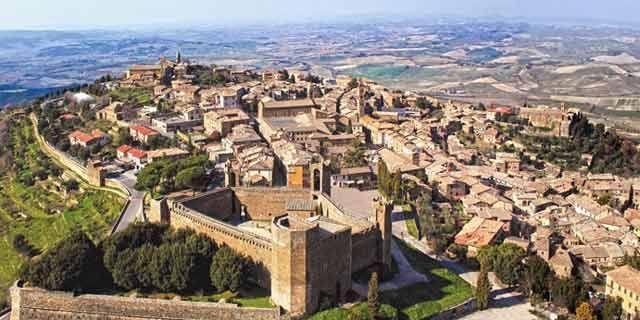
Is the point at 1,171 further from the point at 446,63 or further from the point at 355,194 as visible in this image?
the point at 446,63

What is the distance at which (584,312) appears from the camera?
61.0ft

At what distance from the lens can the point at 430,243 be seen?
81.4 feet

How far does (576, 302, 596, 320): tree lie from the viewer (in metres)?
18.5

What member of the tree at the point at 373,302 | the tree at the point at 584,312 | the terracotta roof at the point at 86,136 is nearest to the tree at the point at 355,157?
the terracotta roof at the point at 86,136

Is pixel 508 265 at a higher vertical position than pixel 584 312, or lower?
higher

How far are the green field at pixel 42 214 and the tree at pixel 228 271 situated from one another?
295 inches

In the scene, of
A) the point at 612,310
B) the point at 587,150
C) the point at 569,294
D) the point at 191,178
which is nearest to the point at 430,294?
the point at 569,294

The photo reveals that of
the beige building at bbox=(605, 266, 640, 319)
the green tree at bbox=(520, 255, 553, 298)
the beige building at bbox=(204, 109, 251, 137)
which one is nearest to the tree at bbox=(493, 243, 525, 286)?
the green tree at bbox=(520, 255, 553, 298)

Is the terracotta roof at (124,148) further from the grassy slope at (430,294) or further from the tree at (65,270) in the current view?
the grassy slope at (430,294)

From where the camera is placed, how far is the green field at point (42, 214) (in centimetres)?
2622

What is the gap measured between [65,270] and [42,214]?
38.8 ft

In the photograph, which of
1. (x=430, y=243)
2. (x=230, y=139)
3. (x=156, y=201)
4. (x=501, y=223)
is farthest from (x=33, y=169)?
(x=501, y=223)

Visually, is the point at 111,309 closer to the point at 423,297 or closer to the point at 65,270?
the point at 65,270

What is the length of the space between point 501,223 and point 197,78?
32.9 meters
